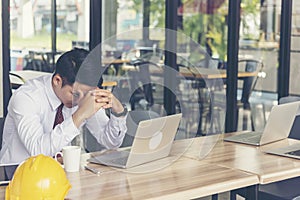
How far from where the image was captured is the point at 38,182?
163cm

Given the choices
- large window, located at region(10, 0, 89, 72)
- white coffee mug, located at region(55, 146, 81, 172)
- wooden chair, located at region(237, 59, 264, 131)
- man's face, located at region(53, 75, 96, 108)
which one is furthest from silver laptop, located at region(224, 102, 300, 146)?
wooden chair, located at region(237, 59, 264, 131)

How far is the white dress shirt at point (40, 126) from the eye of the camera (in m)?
2.37

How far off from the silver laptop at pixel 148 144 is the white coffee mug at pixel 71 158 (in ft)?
0.50

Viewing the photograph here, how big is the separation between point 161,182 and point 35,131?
0.61 metres

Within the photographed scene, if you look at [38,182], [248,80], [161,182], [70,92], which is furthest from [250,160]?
[248,80]

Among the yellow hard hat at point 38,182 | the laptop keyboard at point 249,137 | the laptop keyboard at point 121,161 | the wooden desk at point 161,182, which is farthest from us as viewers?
the laptop keyboard at point 249,137

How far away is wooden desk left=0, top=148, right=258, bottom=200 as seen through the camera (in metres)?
1.90

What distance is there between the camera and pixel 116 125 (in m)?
2.61

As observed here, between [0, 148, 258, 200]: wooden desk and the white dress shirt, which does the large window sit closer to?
the white dress shirt

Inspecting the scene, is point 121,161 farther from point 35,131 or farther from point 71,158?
point 35,131

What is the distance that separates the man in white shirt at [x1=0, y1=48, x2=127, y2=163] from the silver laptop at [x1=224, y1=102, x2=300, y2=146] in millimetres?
585

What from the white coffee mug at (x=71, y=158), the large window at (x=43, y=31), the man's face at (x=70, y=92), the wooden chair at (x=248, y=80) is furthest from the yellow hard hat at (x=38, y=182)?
the wooden chair at (x=248, y=80)

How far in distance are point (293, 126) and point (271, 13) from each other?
2.31 meters

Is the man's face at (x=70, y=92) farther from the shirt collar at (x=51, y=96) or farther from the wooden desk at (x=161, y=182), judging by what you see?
the wooden desk at (x=161, y=182)
